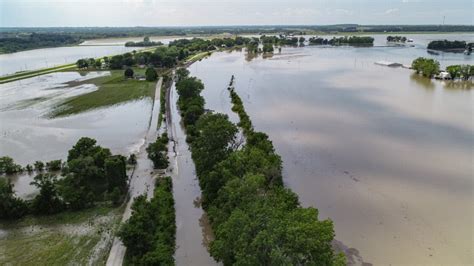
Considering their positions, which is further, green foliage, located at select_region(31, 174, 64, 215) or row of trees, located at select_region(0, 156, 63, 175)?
row of trees, located at select_region(0, 156, 63, 175)

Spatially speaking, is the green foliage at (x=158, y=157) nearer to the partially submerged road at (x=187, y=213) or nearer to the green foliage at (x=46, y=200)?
the partially submerged road at (x=187, y=213)

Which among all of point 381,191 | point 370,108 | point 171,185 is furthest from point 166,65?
point 381,191

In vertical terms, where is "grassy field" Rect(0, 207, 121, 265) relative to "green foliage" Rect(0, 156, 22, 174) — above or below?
below

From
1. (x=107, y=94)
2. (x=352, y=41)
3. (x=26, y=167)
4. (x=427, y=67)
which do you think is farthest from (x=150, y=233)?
(x=352, y=41)

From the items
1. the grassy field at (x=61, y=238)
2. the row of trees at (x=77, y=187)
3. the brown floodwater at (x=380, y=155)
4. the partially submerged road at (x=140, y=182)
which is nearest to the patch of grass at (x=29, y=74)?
the brown floodwater at (x=380, y=155)

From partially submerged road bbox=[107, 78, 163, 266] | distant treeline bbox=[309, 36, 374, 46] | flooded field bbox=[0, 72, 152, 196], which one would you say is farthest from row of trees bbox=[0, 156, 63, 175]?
distant treeline bbox=[309, 36, 374, 46]

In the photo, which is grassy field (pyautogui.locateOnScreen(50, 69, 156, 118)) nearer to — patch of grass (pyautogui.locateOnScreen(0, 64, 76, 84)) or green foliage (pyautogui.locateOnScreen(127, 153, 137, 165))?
patch of grass (pyautogui.locateOnScreen(0, 64, 76, 84))
